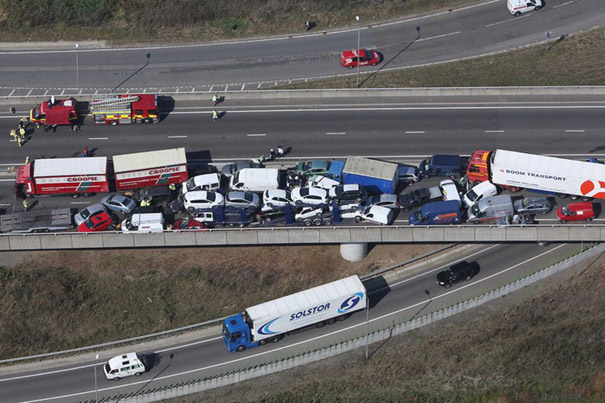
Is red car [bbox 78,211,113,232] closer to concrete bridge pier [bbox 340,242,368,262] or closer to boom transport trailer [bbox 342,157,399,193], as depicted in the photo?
concrete bridge pier [bbox 340,242,368,262]

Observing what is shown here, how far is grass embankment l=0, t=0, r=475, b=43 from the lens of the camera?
423 feet

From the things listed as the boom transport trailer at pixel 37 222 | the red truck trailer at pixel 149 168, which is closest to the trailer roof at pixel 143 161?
the red truck trailer at pixel 149 168

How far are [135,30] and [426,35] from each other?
37711mm

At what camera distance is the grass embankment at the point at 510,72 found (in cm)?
11856

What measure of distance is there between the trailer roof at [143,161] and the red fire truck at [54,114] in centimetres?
1319

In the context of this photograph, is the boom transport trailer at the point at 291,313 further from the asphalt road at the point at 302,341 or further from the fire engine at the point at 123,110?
the fire engine at the point at 123,110

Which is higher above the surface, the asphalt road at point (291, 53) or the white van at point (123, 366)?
the asphalt road at point (291, 53)

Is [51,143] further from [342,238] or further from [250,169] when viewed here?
[342,238]

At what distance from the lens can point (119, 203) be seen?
100 metres

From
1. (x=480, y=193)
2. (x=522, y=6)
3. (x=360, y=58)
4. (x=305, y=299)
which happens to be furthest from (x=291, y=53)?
(x=305, y=299)

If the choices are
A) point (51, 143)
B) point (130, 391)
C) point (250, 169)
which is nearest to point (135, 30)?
point (51, 143)

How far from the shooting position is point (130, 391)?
92875mm

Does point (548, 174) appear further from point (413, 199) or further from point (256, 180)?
point (256, 180)

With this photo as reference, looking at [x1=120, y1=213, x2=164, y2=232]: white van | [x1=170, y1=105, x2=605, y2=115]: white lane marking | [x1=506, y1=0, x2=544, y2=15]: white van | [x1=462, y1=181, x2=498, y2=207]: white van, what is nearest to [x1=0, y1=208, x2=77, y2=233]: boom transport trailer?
[x1=120, y1=213, x2=164, y2=232]: white van
